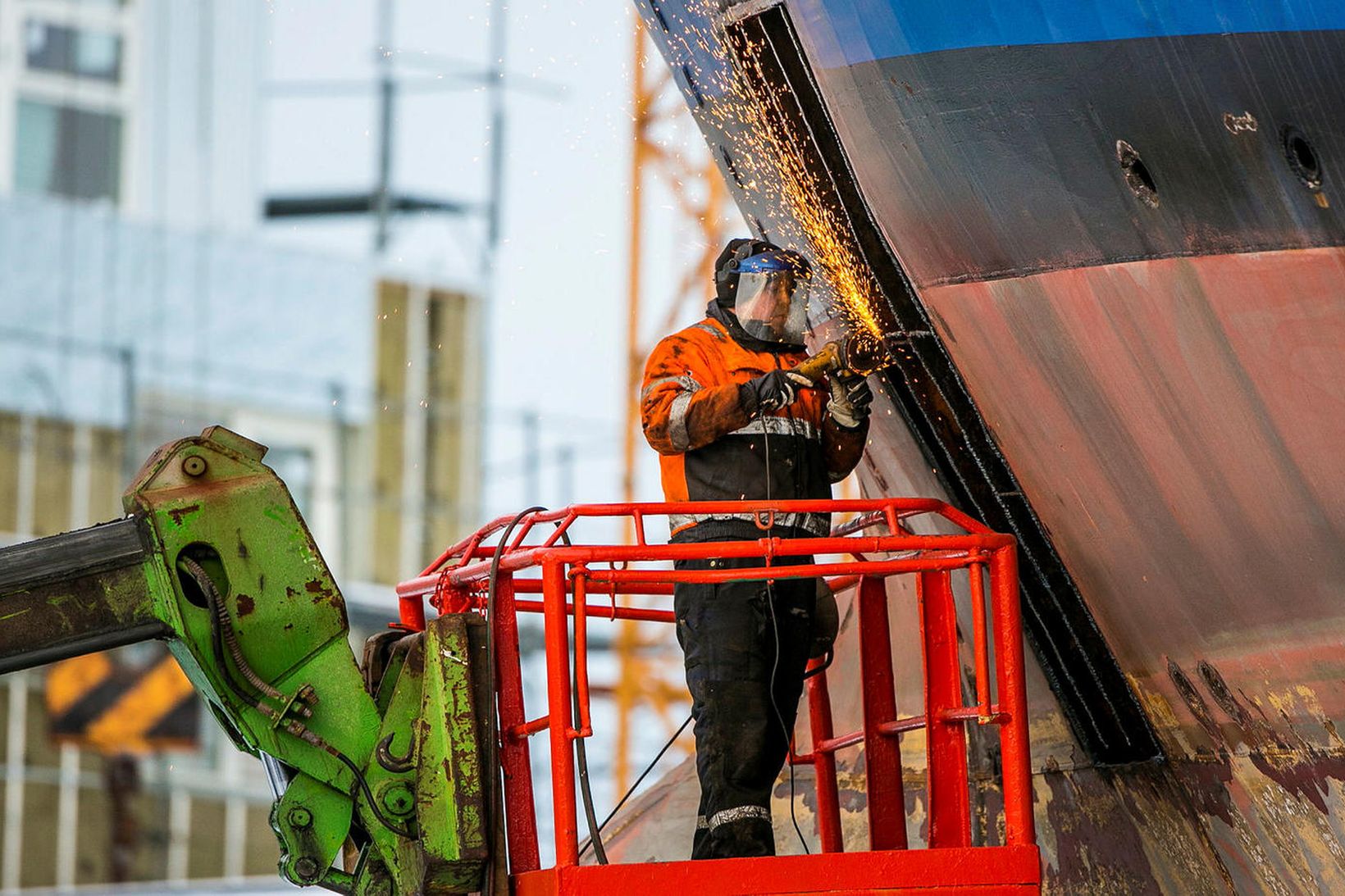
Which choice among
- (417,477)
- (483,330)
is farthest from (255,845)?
(483,330)

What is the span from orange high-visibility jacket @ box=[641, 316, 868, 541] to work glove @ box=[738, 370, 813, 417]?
0.03 m

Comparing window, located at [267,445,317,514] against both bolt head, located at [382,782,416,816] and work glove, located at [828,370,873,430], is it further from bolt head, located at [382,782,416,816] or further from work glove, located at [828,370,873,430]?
bolt head, located at [382,782,416,816]

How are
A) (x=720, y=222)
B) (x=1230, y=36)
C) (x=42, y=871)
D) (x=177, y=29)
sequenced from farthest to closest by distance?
(x=177, y=29) < (x=720, y=222) < (x=42, y=871) < (x=1230, y=36)

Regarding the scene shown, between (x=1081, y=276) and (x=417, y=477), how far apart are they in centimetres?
2659

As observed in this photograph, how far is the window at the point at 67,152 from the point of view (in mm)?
29141

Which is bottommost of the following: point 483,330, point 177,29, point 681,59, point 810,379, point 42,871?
point 42,871

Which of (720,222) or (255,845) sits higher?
(720,222)

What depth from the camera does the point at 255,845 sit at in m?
27.8

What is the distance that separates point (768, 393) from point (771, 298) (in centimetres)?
43

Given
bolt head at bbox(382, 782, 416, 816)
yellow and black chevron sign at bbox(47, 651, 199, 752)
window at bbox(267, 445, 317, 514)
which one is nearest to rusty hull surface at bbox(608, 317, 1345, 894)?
bolt head at bbox(382, 782, 416, 816)

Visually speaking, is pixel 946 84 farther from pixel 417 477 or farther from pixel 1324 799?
pixel 417 477

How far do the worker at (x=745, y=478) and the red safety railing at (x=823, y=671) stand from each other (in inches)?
5.4

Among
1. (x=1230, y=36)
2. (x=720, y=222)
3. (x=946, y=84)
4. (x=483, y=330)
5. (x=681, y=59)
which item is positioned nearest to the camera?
(x=1230, y=36)

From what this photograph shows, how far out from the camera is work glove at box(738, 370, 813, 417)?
5.41 meters
